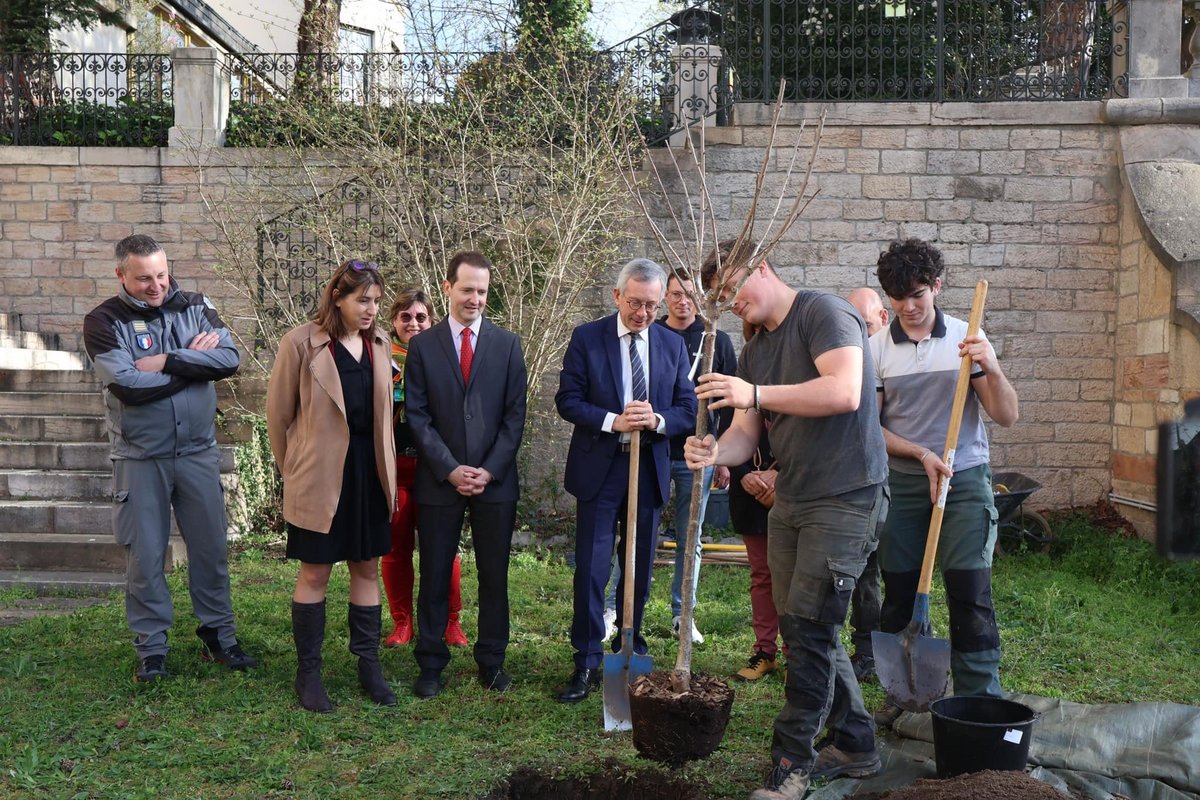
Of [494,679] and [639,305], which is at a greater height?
[639,305]

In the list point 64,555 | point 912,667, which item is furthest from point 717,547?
point 64,555

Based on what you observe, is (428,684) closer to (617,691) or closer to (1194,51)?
(617,691)

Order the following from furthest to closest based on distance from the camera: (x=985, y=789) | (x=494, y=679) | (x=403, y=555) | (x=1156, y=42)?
(x=1156, y=42)
(x=403, y=555)
(x=494, y=679)
(x=985, y=789)

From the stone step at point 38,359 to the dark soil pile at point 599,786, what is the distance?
7978mm

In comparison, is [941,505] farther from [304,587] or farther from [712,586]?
[712,586]

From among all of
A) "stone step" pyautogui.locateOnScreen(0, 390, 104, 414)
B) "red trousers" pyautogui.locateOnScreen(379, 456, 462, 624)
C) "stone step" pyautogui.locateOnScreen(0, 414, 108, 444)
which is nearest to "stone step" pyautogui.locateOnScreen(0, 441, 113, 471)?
"stone step" pyautogui.locateOnScreen(0, 414, 108, 444)

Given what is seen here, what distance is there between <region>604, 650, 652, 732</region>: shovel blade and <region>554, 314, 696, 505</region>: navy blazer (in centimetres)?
88

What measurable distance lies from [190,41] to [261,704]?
1970 cm

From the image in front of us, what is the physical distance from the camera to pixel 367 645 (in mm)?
4688

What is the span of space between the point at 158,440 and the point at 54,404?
4865 mm

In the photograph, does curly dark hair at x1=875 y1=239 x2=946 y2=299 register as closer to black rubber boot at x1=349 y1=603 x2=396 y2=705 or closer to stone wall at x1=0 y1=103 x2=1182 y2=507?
black rubber boot at x1=349 y1=603 x2=396 y2=705

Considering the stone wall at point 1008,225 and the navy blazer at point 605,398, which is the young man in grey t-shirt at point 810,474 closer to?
the navy blazer at point 605,398

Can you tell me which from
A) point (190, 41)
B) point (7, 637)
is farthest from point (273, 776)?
point (190, 41)

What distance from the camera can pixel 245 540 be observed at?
816 centimetres
